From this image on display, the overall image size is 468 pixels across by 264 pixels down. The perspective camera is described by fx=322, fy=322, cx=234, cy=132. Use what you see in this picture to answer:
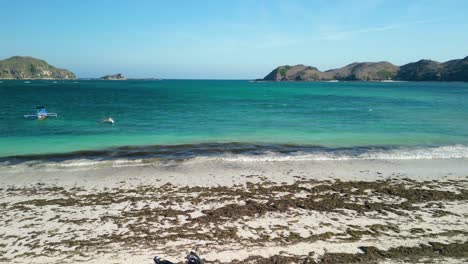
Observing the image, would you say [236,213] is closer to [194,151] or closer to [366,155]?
[194,151]

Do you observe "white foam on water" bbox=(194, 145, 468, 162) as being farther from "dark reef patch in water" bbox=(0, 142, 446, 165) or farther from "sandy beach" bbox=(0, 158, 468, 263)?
"sandy beach" bbox=(0, 158, 468, 263)

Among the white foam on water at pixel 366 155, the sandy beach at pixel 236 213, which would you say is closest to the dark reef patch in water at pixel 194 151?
the white foam on water at pixel 366 155

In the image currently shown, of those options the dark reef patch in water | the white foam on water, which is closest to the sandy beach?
the white foam on water

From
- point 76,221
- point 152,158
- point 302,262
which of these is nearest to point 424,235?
point 302,262

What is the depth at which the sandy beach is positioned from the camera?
852cm

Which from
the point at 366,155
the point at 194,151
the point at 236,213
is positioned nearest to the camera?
the point at 236,213

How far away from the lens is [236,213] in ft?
35.7

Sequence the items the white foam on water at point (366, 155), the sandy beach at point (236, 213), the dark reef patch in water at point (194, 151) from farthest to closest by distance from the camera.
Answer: the dark reef patch in water at point (194, 151)
the white foam on water at point (366, 155)
the sandy beach at point (236, 213)

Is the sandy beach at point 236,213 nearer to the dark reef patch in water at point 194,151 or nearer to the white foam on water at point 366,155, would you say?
the white foam on water at point 366,155

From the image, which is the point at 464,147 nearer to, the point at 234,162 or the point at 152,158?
the point at 234,162

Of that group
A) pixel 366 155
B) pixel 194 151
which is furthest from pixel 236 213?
pixel 366 155

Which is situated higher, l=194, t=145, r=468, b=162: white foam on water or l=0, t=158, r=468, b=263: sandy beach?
l=194, t=145, r=468, b=162: white foam on water

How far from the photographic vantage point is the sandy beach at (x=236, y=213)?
852 centimetres

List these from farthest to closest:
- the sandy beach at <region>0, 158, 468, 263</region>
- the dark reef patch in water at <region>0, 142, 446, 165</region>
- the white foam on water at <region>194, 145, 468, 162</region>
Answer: the dark reef patch in water at <region>0, 142, 446, 165</region>
the white foam on water at <region>194, 145, 468, 162</region>
the sandy beach at <region>0, 158, 468, 263</region>
